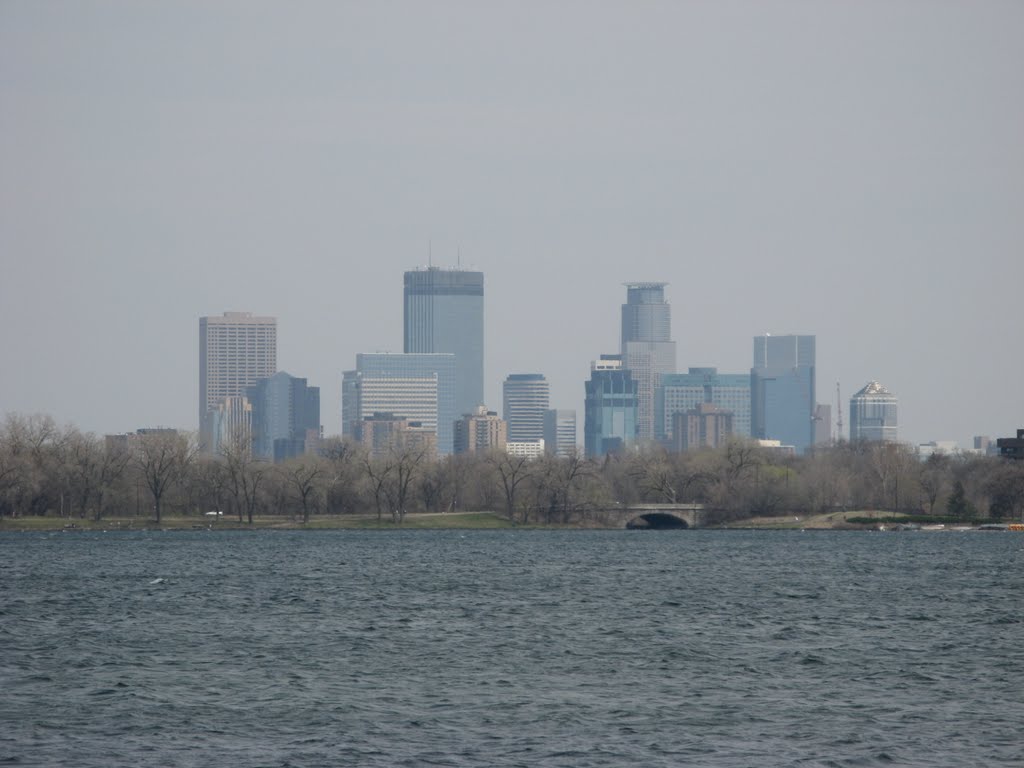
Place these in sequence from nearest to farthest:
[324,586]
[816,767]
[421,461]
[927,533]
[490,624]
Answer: [816,767] < [490,624] < [324,586] < [927,533] < [421,461]

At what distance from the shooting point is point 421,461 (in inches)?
6727

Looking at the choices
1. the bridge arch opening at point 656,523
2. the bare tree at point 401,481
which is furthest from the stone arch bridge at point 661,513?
the bare tree at point 401,481

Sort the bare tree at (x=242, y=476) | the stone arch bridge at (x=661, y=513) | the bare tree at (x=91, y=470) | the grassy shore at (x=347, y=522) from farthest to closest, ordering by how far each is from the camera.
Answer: the stone arch bridge at (x=661, y=513), the bare tree at (x=242, y=476), the bare tree at (x=91, y=470), the grassy shore at (x=347, y=522)

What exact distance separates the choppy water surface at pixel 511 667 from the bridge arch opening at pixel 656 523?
262 ft

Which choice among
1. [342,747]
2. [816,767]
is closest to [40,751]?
[342,747]

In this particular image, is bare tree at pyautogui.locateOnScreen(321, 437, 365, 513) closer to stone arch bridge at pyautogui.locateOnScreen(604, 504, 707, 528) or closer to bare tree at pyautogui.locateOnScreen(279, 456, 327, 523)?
bare tree at pyautogui.locateOnScreen(279, 456, 327, 523)

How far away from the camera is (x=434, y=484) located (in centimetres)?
16875

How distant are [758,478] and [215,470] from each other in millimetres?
56888

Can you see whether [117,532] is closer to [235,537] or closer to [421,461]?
[235,537]

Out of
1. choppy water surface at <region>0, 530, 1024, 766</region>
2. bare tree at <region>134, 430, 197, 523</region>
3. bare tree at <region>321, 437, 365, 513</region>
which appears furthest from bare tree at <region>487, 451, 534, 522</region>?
choppy water surface at <region>0, 530, 1024, 766</region>

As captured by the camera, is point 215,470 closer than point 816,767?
No

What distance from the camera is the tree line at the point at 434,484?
151 metres

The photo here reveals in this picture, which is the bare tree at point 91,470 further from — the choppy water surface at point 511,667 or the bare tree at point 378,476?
the choppy water surface at point 511,667

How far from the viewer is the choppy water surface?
32531 millimetres
